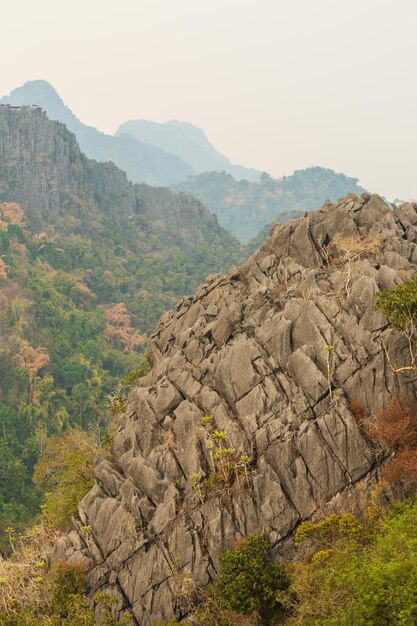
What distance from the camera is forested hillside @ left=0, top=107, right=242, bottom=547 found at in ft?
204

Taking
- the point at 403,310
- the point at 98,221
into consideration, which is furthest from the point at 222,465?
the point at 98,221

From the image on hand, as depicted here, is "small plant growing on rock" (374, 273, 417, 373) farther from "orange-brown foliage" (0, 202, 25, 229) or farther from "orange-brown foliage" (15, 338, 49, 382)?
"orange-brown foliage" (0, 202, 25, 229)

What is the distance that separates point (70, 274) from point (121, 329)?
9.92m

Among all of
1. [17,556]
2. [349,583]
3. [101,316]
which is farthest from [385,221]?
[101,316]

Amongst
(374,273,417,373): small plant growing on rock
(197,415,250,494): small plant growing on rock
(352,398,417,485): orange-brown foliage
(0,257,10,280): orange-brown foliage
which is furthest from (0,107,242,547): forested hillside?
(374,273,417,373): small plant growing on rock

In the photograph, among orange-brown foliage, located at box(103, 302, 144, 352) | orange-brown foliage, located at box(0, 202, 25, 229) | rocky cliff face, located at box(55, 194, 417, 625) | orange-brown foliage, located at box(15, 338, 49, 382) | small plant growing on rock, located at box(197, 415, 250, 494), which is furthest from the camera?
orange-brown foliage, located at box(0, 202, 25, 229)

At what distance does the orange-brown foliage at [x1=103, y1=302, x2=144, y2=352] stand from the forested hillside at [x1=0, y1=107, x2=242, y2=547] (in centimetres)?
16

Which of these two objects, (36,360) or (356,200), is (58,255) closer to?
(36,360)

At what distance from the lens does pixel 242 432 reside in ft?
93.7

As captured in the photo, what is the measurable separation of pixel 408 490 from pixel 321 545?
12.3 ft

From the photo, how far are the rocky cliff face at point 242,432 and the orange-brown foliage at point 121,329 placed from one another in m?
45.9

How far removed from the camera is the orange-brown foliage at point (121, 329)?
79.5 metres

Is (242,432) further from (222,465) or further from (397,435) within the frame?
(397,435)

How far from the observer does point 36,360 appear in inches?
2640
